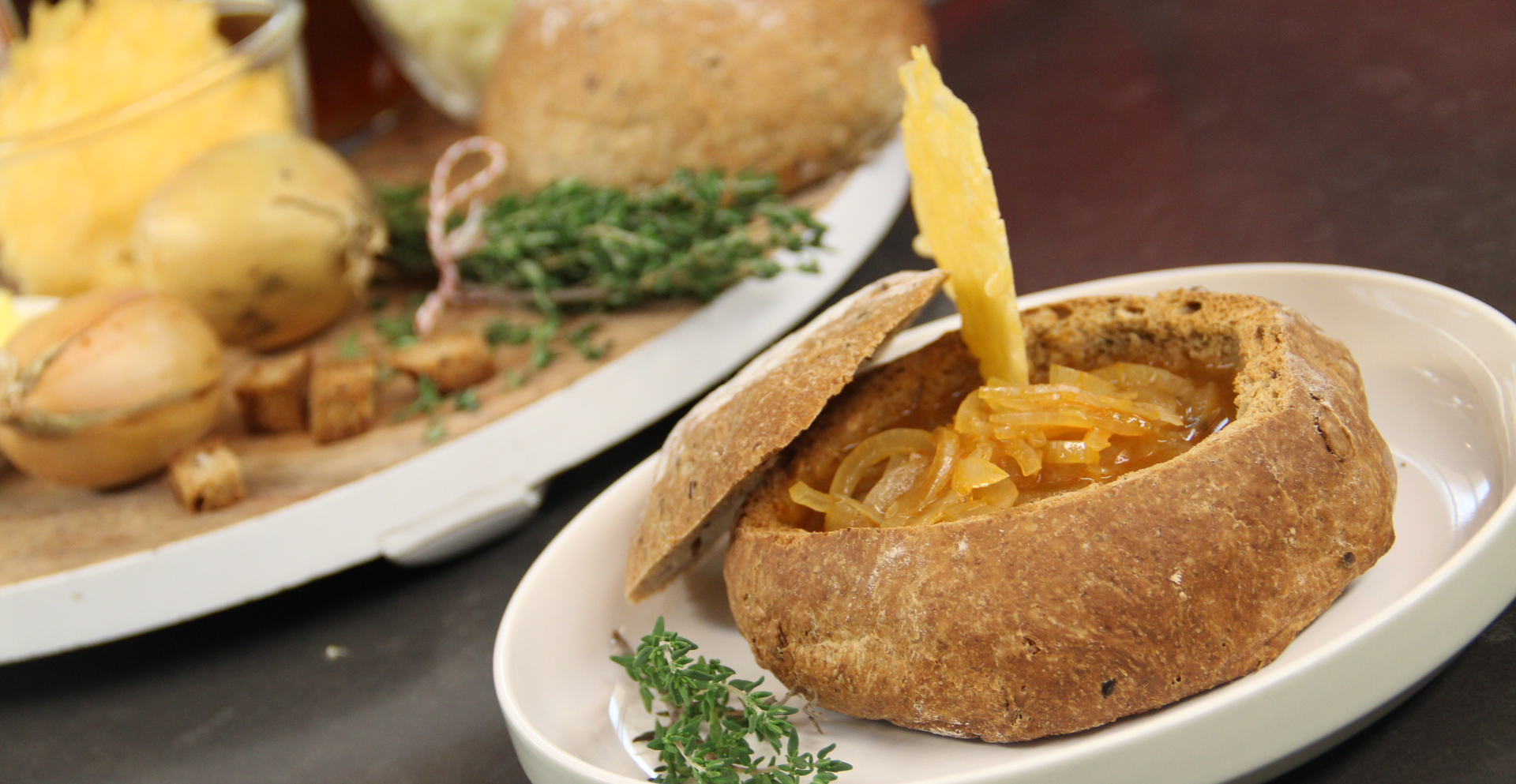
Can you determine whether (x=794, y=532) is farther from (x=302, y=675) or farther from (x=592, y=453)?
(x=302, y=675)

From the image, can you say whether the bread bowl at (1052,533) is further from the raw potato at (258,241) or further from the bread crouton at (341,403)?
the raw potato at (258,241)

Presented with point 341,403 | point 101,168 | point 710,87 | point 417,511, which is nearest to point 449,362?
point 341,403

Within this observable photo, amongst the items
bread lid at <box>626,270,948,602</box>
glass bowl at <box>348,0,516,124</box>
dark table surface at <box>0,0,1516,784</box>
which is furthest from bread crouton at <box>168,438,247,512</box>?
glass bowl at <box>348,0,516,124</box>

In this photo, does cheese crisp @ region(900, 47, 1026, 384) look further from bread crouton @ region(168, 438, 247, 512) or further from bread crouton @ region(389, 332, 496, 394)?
bread crouton @ region(168, 438, 247, 512)

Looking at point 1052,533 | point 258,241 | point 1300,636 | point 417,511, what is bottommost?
point 417,511

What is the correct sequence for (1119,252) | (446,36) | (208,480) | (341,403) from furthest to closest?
(446,36) → (1119,252) → (341,403) → (208,480)

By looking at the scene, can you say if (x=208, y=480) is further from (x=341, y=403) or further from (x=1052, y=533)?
(x=1052, y=533)

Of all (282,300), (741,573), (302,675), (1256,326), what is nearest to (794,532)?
(741,573)
